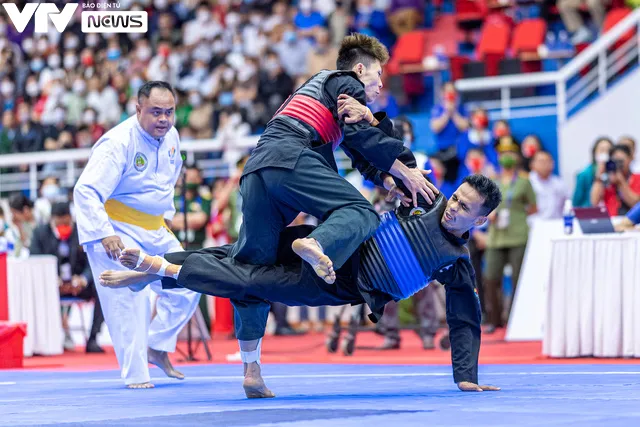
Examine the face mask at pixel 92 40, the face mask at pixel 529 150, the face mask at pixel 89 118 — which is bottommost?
the face mask at pixel 529 150

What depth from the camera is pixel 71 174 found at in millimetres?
14227

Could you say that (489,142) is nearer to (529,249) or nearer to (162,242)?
Result: (529,249)

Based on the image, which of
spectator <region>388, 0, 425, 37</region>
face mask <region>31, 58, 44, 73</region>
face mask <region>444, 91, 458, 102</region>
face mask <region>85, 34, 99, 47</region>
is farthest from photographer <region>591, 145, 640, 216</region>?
face mask <region>31, 58, 44, 73</region>

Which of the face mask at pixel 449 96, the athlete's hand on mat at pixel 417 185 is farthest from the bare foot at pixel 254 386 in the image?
the face mask at pixel 449 96

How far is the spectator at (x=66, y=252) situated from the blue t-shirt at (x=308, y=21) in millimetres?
6014

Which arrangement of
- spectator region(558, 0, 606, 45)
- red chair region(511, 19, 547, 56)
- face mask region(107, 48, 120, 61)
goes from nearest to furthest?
spectator region(558, 0, 606, 45)
red chair region(511, 19, 547, 56)
face mask region(107, 48, 120, 61)

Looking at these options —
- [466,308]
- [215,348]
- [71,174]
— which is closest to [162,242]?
[466,308]

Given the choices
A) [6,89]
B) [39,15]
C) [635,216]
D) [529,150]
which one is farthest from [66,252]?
[6,89]

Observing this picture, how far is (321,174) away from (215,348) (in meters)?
5.76

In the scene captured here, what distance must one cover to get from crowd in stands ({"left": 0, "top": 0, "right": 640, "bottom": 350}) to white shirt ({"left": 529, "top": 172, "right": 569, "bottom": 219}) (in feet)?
0.04

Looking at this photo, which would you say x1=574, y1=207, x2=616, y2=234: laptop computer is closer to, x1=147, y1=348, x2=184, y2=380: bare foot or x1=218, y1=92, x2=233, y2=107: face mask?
x1=147, y1=348, x2=184, y2=380: bare foot

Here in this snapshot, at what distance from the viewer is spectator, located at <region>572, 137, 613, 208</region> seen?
359 inches

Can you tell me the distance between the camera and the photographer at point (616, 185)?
345 inches

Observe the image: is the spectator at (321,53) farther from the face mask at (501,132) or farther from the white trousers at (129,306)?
the white trousers at (129,306)
